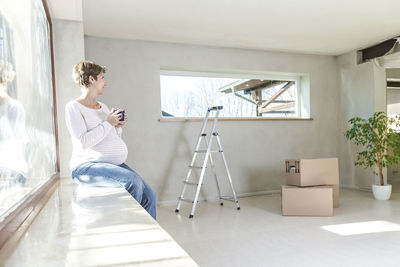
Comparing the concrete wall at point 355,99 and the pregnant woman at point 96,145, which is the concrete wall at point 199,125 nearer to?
the concrete wall at point 355,99

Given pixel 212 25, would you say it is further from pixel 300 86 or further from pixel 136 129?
pixel 300 86

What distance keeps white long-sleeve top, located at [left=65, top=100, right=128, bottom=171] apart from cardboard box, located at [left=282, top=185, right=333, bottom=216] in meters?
2.05

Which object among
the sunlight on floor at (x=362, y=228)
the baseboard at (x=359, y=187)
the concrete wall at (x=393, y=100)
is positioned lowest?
the baseboard at (x=359, y=187)

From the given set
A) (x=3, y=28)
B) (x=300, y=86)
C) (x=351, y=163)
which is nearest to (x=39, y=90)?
(x=3, y=28)

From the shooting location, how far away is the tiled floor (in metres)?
2.07

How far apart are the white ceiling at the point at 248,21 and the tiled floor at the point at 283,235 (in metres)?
2.12

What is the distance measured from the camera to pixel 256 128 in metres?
4.48

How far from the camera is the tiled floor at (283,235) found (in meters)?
2.07

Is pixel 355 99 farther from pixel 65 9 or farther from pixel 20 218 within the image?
pixel 20 218

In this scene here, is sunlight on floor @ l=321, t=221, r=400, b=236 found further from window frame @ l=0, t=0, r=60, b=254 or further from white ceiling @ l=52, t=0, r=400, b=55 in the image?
window frame @ l=0, t=0, r=60, b=254

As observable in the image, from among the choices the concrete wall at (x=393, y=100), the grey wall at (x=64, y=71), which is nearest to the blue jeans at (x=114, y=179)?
the grey wall at (x=64, y=71)

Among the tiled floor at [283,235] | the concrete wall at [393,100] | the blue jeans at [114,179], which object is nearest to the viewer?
the blue jeans at [114,179]

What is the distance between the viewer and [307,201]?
319 cm

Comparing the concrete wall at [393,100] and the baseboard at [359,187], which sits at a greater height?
the concrete wall at [393,100]
